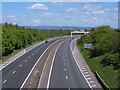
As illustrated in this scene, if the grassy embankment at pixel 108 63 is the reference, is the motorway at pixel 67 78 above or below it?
below

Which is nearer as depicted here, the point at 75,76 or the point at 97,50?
the point at 75,76

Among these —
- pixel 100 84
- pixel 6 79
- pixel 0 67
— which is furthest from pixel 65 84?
pixel 0 67

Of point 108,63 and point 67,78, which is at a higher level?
point 108,63

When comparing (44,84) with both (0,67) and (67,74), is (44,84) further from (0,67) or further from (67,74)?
(0,67)

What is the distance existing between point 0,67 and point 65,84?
2021cm

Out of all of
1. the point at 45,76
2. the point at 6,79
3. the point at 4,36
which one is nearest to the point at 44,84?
the point at 45,76

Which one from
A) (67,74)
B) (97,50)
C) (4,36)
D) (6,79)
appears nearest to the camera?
(6,79)

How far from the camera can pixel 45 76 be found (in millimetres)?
38125

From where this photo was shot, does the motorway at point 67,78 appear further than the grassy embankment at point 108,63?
No

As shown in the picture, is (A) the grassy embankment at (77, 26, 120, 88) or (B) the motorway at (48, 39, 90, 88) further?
(A) the grassy embankment at (77, 26, 120, 88)

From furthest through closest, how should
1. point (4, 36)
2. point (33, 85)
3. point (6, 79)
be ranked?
point (4, 36) < point (6, 79) < point (33, 85)

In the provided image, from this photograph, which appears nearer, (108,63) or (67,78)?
(67,78)

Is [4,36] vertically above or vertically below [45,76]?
above

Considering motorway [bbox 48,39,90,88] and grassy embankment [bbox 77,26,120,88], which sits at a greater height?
grassy embankment [bbox 77,26,120,88]
